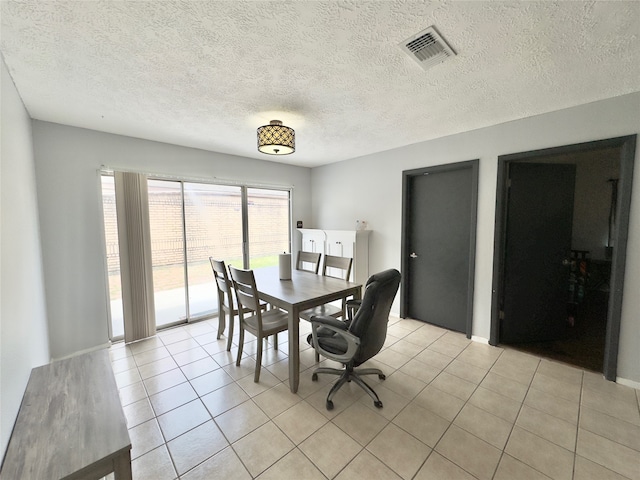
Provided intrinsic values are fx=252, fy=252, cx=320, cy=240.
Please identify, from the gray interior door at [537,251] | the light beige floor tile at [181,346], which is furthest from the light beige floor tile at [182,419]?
the gray interior door at [537,251]

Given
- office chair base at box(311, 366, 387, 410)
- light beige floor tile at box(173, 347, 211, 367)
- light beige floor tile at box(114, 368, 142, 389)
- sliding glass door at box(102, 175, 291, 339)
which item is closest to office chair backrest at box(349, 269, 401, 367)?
office chair base at box(311, 366, 387, 410)

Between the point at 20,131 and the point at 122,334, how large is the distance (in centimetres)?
236

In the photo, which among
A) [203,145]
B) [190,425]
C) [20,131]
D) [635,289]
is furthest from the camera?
[203,145]

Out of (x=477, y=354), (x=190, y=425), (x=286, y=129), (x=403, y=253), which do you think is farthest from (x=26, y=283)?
(x=477, y=354)

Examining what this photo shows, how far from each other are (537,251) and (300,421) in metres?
3.03

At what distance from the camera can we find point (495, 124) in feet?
9.02

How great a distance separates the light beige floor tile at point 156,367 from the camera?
95.4 inches

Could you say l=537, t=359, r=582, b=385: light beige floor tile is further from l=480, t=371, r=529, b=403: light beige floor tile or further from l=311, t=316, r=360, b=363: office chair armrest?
l=311, t=316, r=360, b=363: office chair armrest

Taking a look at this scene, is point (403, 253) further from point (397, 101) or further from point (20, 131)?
point (20, 131)

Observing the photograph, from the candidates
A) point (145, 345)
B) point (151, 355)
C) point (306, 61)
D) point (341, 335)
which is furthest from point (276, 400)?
Answer: point (306, 61)

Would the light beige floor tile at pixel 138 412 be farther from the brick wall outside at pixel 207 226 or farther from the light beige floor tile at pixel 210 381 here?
the brick wall outside at pixel 207 226

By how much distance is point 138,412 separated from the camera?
6.31ft

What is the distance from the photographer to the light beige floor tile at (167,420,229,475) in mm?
1517

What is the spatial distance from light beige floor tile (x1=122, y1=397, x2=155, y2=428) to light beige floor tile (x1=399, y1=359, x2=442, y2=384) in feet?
7.12
